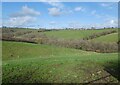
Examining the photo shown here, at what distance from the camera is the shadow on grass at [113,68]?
11.9 meters

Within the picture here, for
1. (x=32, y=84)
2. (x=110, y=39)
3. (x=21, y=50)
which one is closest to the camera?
(x=32, y=84)

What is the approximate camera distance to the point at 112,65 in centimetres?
1342

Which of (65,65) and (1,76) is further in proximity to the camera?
(65,65)

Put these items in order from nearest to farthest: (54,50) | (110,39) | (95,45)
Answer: (54,50) → (95,45) → (110,39)

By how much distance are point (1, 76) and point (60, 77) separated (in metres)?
2.86

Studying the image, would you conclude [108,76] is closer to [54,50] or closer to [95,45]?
[54,50]

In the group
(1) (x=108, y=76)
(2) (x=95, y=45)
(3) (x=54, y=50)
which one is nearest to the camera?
(1) (x=108, y=76)

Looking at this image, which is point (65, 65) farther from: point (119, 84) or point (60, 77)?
point (119, 84)

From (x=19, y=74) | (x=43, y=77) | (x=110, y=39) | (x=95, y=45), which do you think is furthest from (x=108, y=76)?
(x=110, y=39)

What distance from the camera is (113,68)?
12883mm

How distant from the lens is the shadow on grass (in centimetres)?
1193

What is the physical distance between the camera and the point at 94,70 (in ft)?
39.6

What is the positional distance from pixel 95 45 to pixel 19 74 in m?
32.0

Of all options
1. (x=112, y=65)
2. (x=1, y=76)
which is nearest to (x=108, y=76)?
(x=112, y=65)
